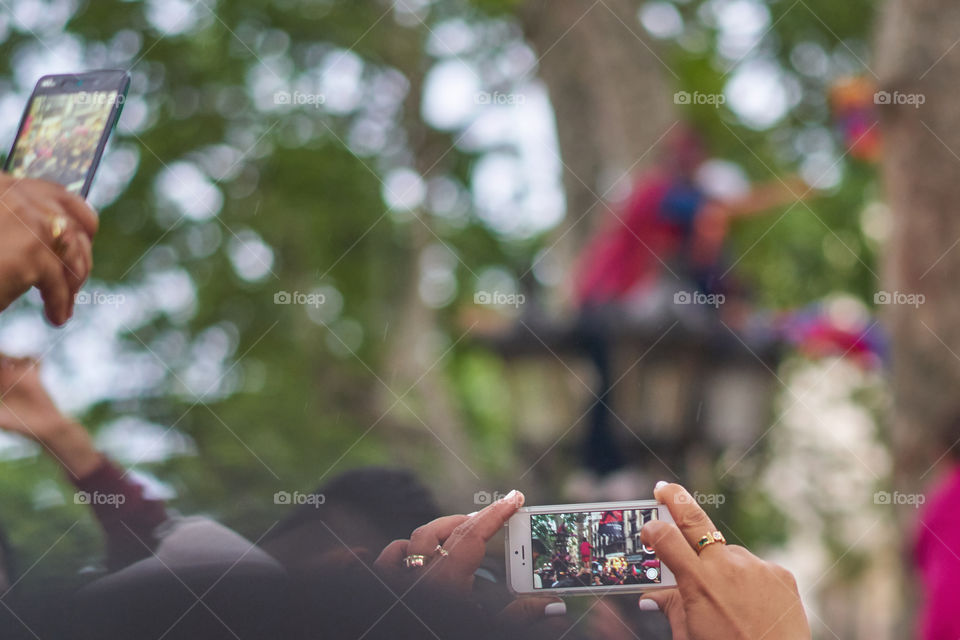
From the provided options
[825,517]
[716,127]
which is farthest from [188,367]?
[825,517]

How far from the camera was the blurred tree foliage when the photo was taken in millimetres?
6098

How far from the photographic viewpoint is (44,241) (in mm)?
1160

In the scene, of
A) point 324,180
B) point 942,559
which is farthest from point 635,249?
point 324,180

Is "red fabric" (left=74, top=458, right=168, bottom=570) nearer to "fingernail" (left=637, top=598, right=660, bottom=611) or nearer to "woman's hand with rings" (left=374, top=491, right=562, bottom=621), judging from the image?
"woman's hand with rings" (left=374, top=491, right=562, bottom=621)

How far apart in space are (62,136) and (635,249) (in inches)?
141

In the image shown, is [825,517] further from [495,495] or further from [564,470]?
[495,495]

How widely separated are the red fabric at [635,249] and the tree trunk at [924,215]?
0.94 m

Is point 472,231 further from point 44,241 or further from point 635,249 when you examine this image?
point 44,241

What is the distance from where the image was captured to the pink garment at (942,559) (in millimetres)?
2631

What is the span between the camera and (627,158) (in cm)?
631

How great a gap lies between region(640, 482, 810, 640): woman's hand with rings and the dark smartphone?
30.9 inches

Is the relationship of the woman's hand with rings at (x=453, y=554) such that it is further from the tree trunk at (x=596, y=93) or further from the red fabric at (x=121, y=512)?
the tree trunk at (x=596, y=93)

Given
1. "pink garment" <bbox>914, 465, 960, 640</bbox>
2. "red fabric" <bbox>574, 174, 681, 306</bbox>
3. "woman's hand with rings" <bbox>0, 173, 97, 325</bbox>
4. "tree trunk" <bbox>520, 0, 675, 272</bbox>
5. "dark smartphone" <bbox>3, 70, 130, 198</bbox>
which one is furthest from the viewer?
"tree trunk" <bbox>520, 0, 675, 272</bbox>

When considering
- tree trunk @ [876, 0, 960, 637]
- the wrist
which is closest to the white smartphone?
the wrist
